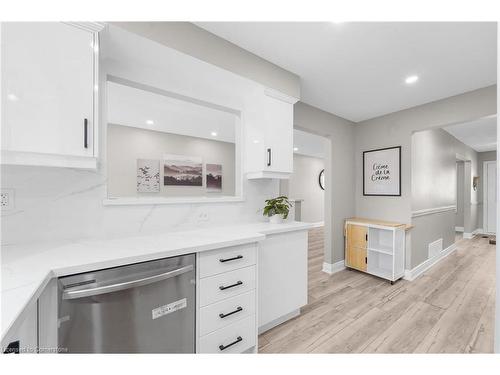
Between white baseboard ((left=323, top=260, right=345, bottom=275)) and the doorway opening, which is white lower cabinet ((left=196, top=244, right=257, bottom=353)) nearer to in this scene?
white baseboard ((left=323, top=260, right=345, bottom=275))

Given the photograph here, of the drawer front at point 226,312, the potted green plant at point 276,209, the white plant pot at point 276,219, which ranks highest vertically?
the potted green plant at point 276,209

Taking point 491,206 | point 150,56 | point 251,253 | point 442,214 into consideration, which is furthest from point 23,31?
Result: point 491,206

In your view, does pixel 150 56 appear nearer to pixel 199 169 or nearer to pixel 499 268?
pixel 199 169

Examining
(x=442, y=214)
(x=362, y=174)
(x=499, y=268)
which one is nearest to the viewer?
(x=499, y=268)

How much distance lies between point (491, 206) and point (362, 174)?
537cm

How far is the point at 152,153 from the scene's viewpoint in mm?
1768

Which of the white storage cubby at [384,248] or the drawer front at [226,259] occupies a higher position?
the drawer front at [226,259]

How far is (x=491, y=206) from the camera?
235 inches

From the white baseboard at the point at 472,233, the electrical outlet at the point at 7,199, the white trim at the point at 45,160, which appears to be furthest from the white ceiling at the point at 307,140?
the white baseboard at the point at 472,233

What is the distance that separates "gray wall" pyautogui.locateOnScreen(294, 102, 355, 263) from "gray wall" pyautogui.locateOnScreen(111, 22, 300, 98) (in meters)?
1.15

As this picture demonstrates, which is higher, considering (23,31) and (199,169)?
(23,31)

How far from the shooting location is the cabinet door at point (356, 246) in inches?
124

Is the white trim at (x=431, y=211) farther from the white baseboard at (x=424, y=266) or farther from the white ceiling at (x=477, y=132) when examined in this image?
the white ceiling at (x=477, y=132)

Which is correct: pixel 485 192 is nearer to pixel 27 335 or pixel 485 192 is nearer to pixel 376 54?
pixel 376 54
